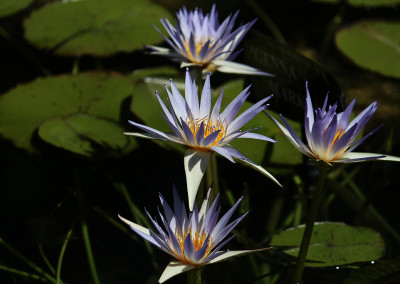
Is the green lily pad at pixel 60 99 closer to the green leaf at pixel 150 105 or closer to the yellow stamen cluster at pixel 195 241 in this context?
the green leaf at pixel 150 105

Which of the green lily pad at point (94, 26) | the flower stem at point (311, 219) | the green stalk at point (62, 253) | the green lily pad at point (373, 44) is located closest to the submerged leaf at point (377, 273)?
the flower stem at point (311, 219)

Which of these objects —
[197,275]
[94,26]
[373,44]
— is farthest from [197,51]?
[373,44]

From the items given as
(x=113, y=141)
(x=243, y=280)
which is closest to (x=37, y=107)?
(x=113, y=141)

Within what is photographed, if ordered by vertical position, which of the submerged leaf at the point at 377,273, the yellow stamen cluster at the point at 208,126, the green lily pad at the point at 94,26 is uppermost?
the green lily pad at the point at 94,26

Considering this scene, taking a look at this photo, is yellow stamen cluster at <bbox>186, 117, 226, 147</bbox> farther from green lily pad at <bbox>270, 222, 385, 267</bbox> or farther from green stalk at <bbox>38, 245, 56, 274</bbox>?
green stalk at <bbox>38, 245, 56, 274</bbox>

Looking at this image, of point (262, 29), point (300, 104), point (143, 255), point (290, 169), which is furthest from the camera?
point (262, 29)

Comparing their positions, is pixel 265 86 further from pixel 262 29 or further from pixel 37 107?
pixel 262 29

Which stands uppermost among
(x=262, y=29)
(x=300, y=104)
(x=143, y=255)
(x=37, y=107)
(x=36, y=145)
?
(x=262, y=29)
